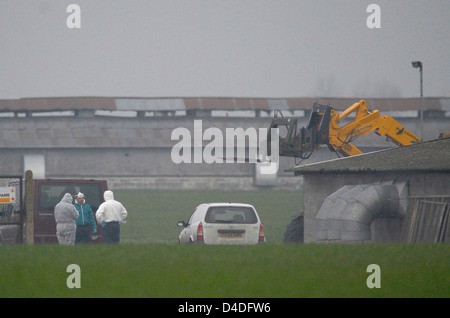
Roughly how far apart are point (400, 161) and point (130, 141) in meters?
42.8

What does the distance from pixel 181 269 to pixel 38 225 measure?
9000 mm

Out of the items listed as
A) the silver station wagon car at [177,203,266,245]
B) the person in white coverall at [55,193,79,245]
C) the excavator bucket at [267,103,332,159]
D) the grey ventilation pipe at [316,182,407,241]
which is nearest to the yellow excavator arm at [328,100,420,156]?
the excavator bucket at [267,103,332,159]

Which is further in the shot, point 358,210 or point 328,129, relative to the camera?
point 328,129

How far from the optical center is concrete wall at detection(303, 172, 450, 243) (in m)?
23.5

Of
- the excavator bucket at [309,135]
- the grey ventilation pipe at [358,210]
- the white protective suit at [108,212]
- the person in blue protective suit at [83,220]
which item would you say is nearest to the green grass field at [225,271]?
the white protective suit at [108,212]

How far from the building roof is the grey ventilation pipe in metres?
47.5

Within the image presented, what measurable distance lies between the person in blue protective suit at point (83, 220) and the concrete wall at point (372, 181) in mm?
7919

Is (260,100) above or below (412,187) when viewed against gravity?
above

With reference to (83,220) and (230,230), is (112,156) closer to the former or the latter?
(230,230)

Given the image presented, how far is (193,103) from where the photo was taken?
72.9 meters

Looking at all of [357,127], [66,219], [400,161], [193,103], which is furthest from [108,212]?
[193,103]
